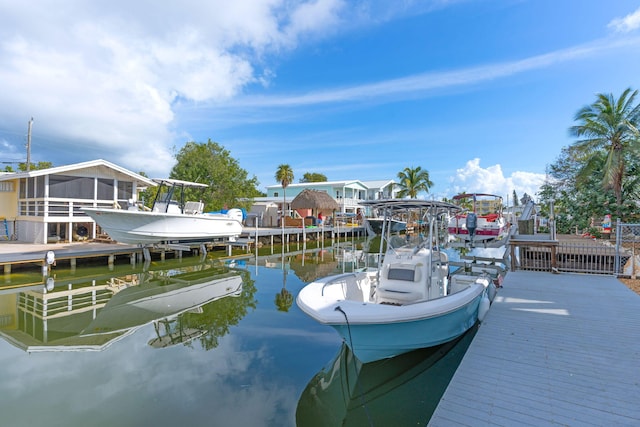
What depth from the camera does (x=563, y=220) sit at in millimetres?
20219

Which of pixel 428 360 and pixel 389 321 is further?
pixel 428 360

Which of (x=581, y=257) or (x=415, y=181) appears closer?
(x=581, y=257)

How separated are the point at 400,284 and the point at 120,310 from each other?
6933 mm

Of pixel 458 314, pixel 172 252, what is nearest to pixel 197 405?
pixel 458 314

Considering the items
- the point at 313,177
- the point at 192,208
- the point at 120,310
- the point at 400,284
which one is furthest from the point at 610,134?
the point at 313,177

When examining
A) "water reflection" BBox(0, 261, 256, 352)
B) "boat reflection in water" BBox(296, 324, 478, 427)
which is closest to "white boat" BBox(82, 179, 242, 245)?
"water reflection" BBox(0, 261, 256, 352)

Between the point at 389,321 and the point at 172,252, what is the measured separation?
596 inches

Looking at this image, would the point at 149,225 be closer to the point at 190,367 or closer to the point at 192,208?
the point at 192,208

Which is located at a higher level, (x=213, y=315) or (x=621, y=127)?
(x=621, y=127)

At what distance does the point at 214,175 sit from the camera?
76.8 feet

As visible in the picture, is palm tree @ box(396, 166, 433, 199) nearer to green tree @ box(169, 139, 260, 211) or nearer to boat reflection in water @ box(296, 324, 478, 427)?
green tree @ box(169, 139, 260, 211)

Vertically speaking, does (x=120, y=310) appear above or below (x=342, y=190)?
below

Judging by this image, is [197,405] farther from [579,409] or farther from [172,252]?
[172,252]

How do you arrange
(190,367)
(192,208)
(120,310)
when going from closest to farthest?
(190,367) < (120,310) < (192,208)
